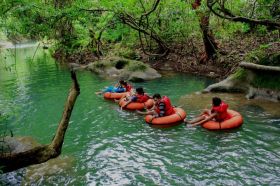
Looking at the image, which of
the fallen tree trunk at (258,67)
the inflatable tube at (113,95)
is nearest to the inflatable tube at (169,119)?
the inflatable tube at (113,95)

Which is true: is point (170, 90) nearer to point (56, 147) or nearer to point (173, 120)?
point (173, 120)

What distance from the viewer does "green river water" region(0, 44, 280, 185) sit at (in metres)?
7.28

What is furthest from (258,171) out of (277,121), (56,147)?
(56,147)

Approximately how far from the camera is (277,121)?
1020cm

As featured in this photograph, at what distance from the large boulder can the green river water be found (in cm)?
475

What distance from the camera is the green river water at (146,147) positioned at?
7.28 metres

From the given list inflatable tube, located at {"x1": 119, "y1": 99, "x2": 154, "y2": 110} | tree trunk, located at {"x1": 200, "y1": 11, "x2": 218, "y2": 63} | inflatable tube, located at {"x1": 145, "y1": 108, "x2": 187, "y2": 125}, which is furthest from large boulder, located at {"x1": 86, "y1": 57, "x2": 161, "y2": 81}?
inflatable tube, located at {"x1": 145, "y1": 108, "x2": 187, "y2": 125}

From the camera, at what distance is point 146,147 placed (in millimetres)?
8984

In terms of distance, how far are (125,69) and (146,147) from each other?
39.3ft

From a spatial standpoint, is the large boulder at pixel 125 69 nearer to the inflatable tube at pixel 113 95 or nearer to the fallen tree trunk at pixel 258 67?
the inflatable tube at pixel 113 95

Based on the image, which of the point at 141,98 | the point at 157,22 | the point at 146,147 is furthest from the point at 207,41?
the point at 146,147

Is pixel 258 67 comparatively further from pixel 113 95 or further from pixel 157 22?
pixel 157 22

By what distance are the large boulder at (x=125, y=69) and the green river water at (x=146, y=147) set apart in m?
4.75

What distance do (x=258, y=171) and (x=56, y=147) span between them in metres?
4.38
